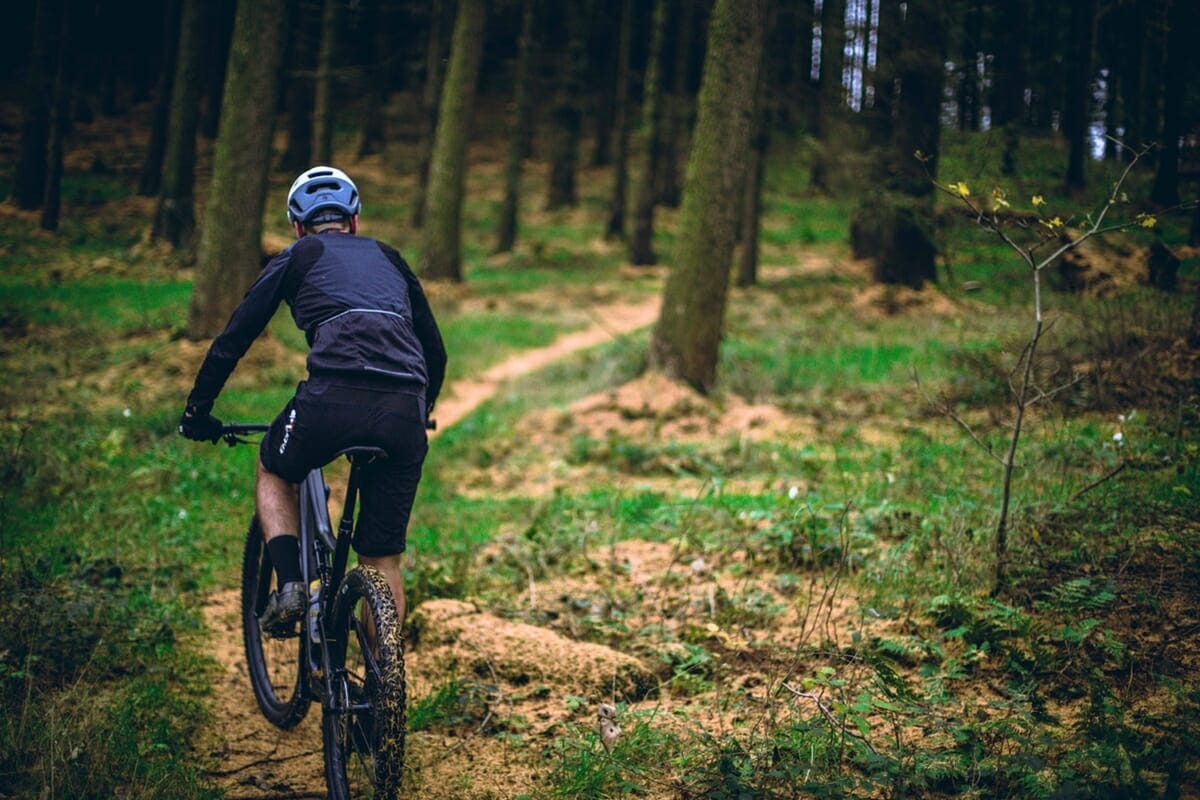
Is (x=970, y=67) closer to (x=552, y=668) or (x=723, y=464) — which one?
(x=723, y=464)

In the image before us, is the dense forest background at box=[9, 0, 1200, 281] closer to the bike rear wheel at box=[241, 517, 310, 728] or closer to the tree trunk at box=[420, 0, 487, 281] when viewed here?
the tree trunk at box=[420, 0, 487, 281]

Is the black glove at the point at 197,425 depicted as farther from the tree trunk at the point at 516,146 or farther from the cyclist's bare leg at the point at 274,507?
the tree trunk at the point at 516,146

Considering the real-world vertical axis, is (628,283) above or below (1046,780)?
above

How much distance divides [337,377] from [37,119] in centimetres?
1696

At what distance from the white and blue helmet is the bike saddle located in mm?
1310

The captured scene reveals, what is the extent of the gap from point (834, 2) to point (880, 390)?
16.5 meters

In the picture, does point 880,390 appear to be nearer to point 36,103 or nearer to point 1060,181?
point 1060,181

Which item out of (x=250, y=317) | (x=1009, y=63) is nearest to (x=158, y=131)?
(x=1009, y=63)

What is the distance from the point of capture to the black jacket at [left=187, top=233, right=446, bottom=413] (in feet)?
13.0

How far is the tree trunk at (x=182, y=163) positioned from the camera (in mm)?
19906

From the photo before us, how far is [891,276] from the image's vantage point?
1797 cm

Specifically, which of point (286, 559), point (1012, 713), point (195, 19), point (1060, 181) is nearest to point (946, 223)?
point (1060, 181)

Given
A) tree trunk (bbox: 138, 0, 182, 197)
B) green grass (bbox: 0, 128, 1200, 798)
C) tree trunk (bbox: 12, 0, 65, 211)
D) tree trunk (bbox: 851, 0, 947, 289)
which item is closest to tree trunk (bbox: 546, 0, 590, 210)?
tree trunk (bbox: 138, 0, 182, 197)

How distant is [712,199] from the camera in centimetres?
1116
